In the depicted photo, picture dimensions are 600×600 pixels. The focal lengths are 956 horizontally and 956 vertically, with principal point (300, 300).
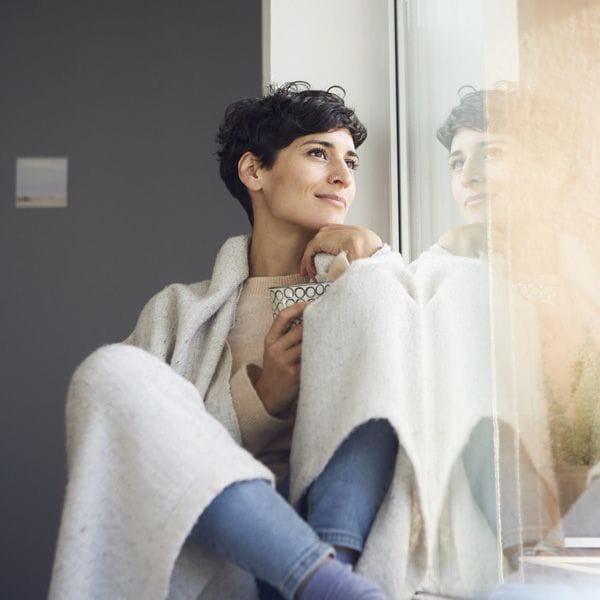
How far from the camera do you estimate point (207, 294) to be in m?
1.50

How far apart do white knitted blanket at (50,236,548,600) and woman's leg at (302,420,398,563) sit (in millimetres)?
17

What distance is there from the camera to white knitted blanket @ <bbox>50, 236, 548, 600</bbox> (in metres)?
1.03

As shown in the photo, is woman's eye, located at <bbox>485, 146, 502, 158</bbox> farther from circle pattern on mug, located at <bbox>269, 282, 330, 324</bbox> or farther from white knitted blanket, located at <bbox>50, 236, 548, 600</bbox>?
circle pattern on mug, located at <bbox>269, 282, 330, 324</bbox>

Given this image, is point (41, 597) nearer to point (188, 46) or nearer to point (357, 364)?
point (188, 46)

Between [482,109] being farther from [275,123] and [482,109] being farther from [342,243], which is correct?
[275,123]

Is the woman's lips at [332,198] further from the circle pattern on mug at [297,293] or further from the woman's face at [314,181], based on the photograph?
the circle pattern on mug at [297,293]

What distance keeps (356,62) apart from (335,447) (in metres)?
0.98

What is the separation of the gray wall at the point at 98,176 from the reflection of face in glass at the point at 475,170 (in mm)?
1605

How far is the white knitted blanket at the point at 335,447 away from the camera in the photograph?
3.39 ft

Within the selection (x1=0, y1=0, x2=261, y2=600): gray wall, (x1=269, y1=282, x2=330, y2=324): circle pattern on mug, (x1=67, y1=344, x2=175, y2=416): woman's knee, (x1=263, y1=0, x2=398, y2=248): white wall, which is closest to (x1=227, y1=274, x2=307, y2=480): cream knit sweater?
(x1=269, y1=282, x2=330, y2=324): circle pattern on mug

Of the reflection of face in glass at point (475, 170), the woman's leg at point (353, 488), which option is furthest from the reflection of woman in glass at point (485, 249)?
→ the woman's leg at point (353, 488)

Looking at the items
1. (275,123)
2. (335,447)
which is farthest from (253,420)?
(275,123)

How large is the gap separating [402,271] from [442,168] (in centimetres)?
22

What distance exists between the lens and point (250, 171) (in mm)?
1701
